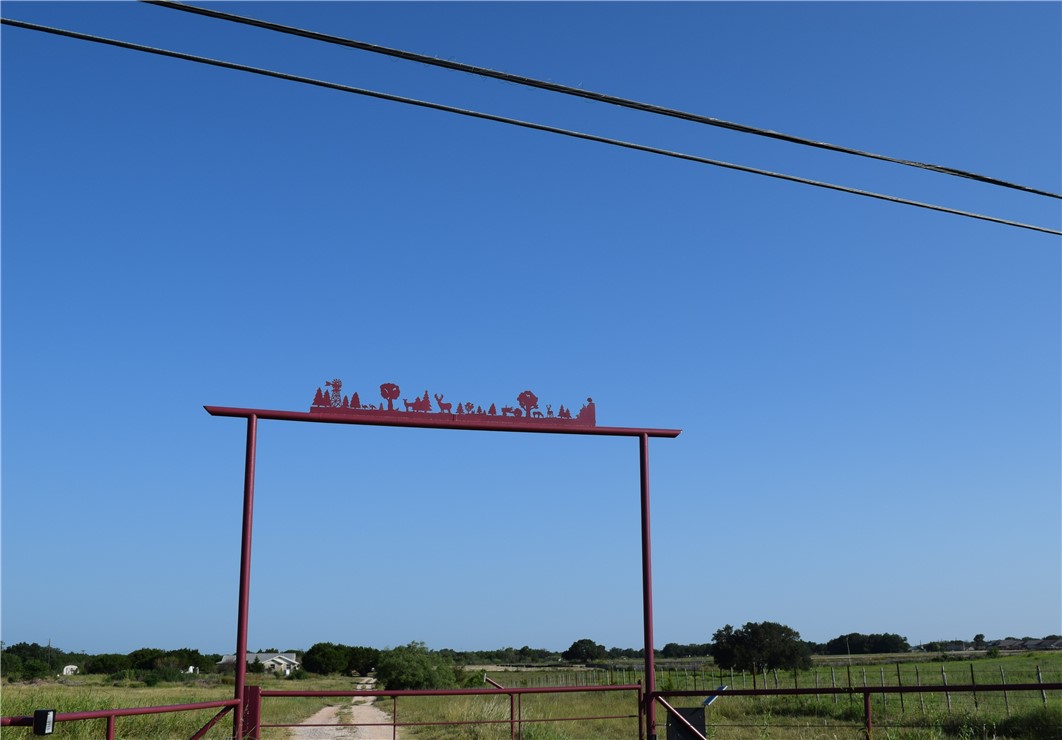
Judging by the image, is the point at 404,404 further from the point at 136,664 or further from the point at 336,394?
the point at 136,664

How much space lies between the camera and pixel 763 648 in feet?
195

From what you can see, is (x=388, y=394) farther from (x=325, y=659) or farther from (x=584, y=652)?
(x=584, y=652)

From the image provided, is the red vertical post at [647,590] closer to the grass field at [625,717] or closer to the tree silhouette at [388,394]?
the grass field at [625,717]

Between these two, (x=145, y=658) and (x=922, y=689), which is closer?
(x=922, y=689)

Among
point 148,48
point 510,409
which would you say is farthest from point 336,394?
point 148,48

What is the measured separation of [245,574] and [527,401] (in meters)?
3.86

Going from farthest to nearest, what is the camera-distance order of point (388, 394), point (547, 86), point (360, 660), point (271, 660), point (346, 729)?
point (271, 660) < point (360, 660) < point (346, 729) < point (388, 394) < point (547, 86)

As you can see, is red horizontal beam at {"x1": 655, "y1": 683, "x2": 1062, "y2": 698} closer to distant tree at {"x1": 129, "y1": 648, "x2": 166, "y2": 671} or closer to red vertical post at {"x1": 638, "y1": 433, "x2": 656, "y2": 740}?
red vertical post at {"x1": 638, "y1": 433, "x2": 656, "y2": 740}

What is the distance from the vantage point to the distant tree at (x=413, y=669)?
3588 centimetres

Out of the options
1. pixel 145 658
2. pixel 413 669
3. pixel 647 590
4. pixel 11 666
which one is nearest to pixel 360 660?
pixel 145 658

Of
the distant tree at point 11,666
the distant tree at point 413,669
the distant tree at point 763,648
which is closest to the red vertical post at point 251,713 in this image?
the distant tree at point 413,669

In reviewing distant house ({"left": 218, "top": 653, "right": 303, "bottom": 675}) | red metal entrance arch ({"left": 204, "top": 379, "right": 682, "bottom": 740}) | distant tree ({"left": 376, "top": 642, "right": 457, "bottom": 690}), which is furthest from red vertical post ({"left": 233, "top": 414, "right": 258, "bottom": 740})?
distant house ({"left": 218, "top": 653, "right": 303, "bottom": 675})

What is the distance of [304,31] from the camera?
5.97 m

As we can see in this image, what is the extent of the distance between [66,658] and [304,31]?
77.2m
